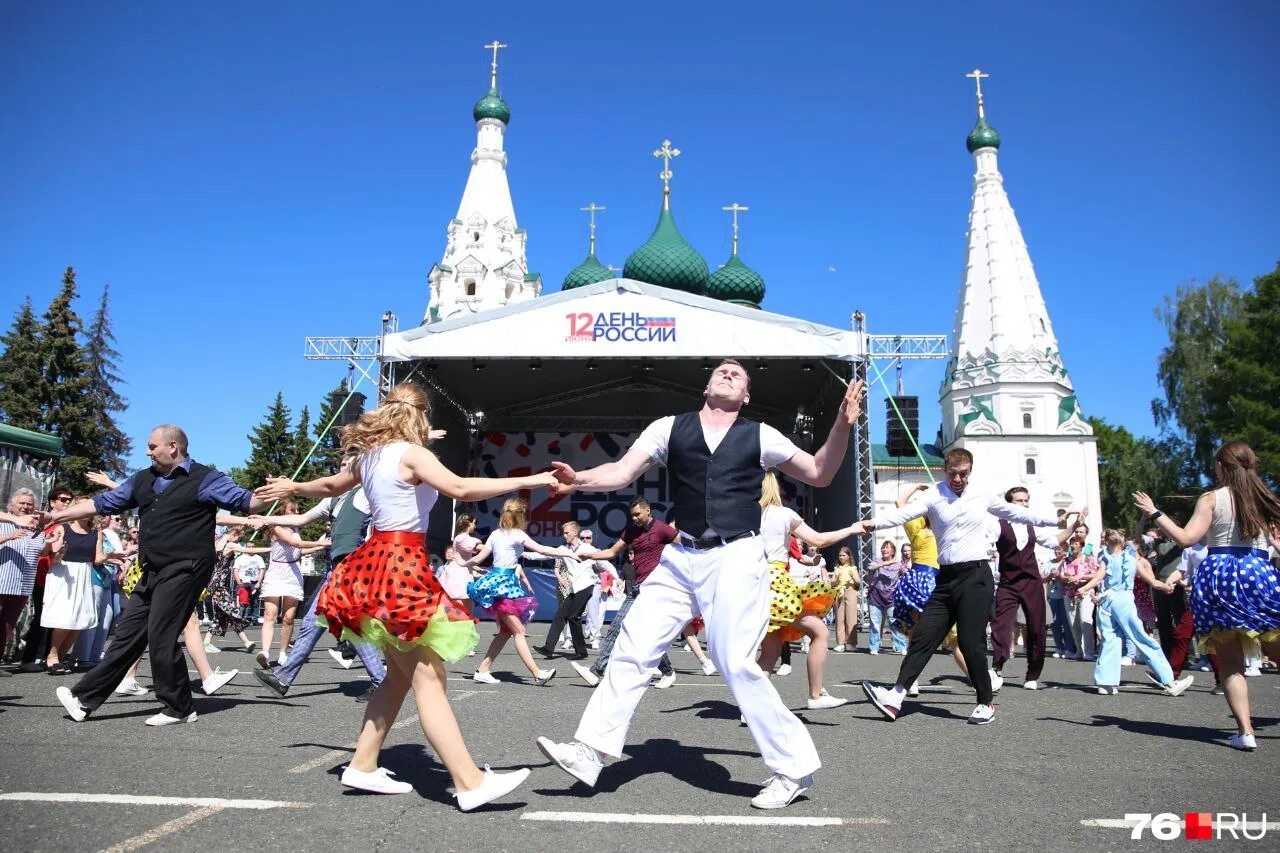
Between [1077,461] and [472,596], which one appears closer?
[472,596]

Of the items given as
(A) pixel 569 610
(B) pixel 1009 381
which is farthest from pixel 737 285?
(A) pixel 569 610

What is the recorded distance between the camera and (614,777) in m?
4.28

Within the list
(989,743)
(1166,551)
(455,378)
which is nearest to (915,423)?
(455,378)

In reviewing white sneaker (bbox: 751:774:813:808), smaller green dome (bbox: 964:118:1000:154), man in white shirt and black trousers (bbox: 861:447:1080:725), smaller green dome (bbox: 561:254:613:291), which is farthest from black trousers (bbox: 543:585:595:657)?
smaller green dome (bbox: 964:118:1000:154)

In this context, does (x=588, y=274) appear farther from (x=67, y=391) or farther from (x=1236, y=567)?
(x=1236, y=567)

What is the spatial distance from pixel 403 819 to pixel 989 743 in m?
3.63

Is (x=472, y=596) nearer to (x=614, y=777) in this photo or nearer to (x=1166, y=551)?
(x=614, y=777)

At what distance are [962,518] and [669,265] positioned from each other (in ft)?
110

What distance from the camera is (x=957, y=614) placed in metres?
6.59

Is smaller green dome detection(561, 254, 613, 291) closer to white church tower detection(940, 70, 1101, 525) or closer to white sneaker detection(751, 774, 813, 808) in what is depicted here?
white church tower detection(940, 70, 1101, 525)

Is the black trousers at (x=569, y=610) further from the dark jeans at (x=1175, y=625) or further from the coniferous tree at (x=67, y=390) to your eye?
the coniferous tree at (x=67, y=390)

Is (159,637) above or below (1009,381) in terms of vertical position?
below

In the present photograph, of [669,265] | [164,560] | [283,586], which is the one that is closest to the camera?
[164,560]

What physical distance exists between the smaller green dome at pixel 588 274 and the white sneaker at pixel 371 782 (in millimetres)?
41025
